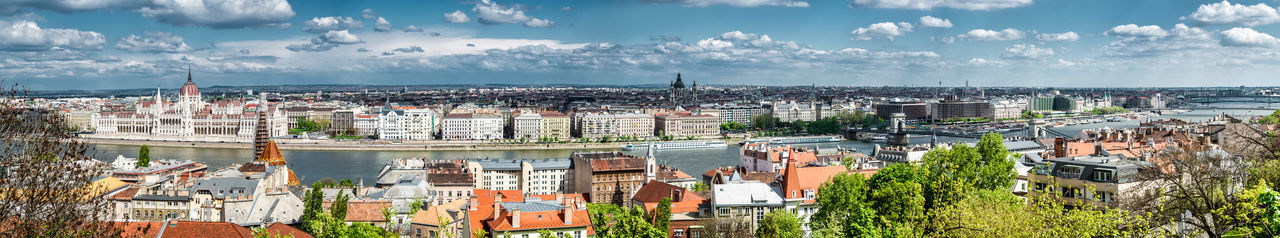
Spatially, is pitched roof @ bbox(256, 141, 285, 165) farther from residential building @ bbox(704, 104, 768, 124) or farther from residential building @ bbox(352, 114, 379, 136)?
residential building @ bbox(704, 104, 768, 124)

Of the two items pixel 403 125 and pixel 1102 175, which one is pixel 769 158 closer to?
pixel 1102 175

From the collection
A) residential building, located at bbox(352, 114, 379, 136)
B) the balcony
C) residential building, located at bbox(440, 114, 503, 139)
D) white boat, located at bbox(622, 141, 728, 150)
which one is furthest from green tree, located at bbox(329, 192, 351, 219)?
residential building, located at bbox(352, 114, 379, 136)

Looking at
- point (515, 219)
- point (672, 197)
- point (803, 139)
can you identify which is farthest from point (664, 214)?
point (803, 139)

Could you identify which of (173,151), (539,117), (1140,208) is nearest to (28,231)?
(1140,208)

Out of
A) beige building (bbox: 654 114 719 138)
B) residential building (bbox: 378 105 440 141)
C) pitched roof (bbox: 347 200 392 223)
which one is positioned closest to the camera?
pitched roof (bbox: 347 200 392 223)

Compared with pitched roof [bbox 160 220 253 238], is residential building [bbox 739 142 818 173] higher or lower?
lower

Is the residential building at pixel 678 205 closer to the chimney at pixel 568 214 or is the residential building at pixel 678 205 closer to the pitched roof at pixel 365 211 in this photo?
the chimney at pixel 568 214
